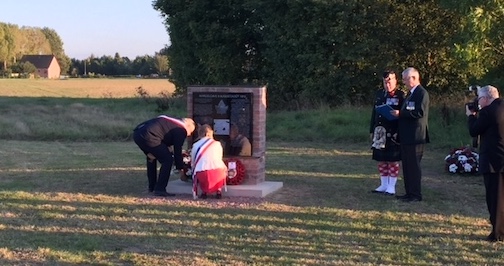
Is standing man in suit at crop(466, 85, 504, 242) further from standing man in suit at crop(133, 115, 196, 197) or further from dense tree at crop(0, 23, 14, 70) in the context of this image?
dense tree at crop(0, 23, 14, 70)

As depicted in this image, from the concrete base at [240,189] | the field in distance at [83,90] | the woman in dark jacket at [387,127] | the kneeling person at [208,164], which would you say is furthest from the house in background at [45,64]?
the woman in dark jacket at [387,127]

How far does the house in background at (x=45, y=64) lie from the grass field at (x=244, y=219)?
92094mm

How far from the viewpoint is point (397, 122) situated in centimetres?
1001

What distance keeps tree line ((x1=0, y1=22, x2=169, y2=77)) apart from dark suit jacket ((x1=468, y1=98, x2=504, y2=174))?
82.9m

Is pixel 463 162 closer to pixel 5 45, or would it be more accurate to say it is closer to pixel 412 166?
pixel 412 166

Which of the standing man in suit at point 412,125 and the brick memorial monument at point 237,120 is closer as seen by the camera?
the standing man in suit at point 412,125

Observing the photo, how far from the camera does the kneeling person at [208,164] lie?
382 inches

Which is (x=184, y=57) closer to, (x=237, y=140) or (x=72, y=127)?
(x=72, y=127)

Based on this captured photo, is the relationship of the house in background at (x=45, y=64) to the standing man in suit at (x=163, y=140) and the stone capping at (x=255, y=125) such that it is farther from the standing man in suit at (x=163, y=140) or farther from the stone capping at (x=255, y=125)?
the standing man in suit at (x=163, y=140)

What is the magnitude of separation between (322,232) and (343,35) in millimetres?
16626

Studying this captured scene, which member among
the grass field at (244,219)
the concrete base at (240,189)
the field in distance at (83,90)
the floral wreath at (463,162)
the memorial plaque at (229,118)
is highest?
the memorial plaque at (229,118)

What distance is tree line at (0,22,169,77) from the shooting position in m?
99.3

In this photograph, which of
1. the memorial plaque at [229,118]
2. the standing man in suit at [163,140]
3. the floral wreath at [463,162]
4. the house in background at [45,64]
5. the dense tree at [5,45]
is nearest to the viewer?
the standing man in suit at [163,140]

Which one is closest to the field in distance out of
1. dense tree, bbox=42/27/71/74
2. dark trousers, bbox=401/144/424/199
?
dark trousers, bbox=401/144/424/199
